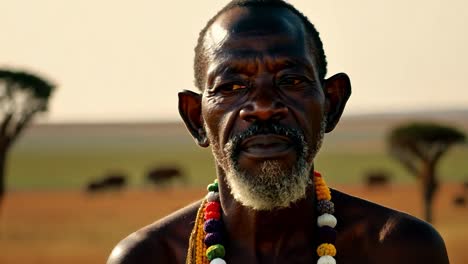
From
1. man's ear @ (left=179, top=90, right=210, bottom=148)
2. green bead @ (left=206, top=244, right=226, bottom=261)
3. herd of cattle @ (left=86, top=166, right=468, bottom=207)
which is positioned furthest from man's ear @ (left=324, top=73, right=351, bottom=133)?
herd of cattle @ (left=86, top=166, right=468, bottom=207)

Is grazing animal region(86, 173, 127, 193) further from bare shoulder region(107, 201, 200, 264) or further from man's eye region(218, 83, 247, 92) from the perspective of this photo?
man's eye region(218, 83, 247, 92)

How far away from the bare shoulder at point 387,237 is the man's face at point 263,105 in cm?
43

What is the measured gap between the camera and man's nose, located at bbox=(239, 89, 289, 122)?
469 centimetres

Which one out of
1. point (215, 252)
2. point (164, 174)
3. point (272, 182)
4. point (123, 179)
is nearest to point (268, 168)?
point (272, 182)

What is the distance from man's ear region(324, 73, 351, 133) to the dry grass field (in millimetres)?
17646

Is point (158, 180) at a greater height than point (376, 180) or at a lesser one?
greater

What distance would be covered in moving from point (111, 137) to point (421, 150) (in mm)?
113670

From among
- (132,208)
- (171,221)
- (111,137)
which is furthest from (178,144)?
(171,221)

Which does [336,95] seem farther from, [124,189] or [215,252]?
[124,189]

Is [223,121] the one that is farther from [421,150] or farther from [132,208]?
[132,208]

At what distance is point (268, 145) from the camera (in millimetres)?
4684

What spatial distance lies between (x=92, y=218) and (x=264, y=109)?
39.3 meters

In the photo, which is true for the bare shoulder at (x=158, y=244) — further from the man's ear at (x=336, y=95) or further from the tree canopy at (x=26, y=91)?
the tree canopy at (x=26, y=91)

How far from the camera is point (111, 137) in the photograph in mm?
144500
